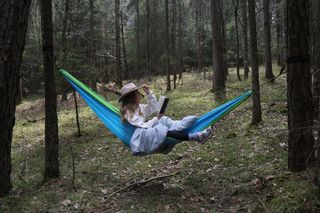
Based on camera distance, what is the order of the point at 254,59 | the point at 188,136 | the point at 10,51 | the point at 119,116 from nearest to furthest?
the point at 10,51
the point at 188,136
the point at 119,116
the point at 254,59

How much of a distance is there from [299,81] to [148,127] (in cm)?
191

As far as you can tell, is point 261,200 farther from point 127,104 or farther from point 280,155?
point 127,104

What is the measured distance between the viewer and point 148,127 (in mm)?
4531

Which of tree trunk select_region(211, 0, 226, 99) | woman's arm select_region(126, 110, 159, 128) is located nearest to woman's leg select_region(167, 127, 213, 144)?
woman's arm select_region(126, 110, 159, 128)

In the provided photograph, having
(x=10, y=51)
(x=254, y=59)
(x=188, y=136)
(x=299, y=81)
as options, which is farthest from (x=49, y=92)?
(x=254, y=59)

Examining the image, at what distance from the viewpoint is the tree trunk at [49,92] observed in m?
5.00

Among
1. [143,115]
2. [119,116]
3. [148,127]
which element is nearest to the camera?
[148,127]

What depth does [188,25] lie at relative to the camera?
2692 centimetres

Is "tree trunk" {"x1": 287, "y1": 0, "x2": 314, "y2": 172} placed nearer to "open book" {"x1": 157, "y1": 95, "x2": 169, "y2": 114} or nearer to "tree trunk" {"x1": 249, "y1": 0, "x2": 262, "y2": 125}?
"open book" {"x1": 157, "y1": 95, "x2": 169, "y2": 114}

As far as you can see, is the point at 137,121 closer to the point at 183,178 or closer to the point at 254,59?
the point at 183,178

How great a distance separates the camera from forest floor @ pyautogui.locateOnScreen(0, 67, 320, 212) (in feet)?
12.0

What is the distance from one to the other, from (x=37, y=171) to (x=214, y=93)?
6946 millimetres

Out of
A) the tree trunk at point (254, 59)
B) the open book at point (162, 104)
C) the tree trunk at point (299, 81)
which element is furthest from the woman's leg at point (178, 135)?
the tree trunk at point (254, 59)

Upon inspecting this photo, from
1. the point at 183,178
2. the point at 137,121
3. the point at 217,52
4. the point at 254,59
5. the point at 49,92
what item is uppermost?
the point at 217,52
